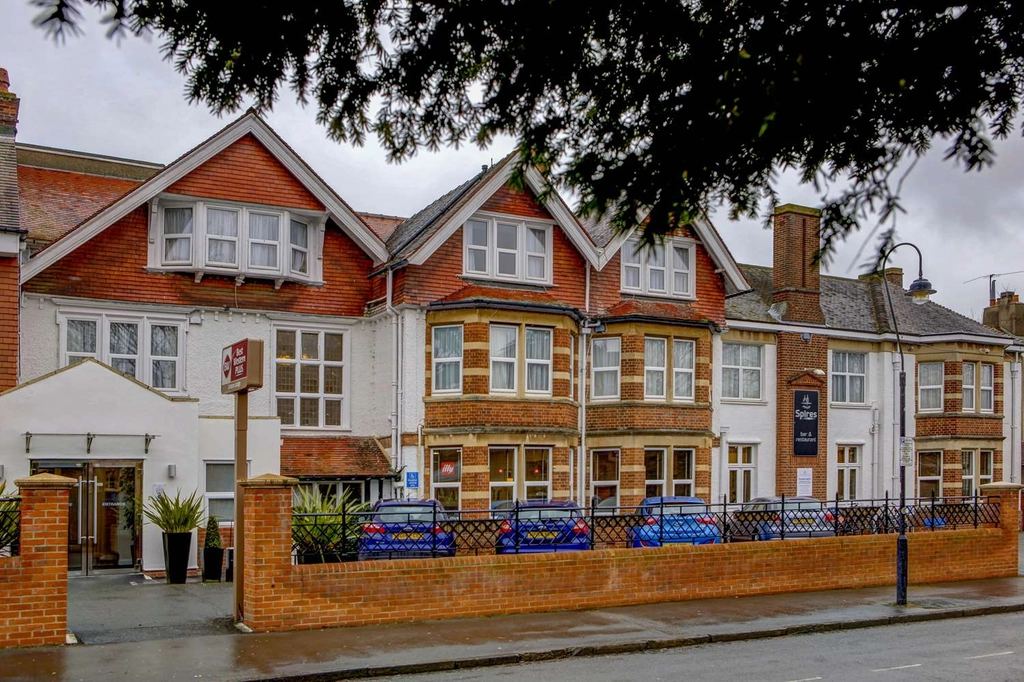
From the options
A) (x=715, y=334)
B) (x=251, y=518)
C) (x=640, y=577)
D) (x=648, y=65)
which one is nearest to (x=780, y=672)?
(x=640, y=577)

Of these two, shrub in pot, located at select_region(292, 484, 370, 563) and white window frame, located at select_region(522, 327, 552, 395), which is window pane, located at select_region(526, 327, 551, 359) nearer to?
white window frame, located at select_region(522, 327, 552, 395)

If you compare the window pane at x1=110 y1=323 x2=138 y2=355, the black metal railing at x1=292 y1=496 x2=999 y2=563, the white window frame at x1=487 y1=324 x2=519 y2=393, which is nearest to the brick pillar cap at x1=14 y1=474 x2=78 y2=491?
the black metal railing at x1=292 y1=496 x2=999 y2=563

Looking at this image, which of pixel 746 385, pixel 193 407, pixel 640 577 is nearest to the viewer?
pixel 640 577

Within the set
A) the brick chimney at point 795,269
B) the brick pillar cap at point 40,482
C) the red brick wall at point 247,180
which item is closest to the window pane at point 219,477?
the red brick wall at point 247,180

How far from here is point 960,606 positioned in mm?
19000

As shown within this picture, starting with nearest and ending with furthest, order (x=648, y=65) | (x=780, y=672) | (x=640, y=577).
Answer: (x=648, y=65) → (x=780, y=672) → (x=640, y=577)

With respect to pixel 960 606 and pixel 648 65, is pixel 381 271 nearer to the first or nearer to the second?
pixel 960 606

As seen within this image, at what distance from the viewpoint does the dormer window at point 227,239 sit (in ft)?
77.7

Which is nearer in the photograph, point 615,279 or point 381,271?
point 381,271

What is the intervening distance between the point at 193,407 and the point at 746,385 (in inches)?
646

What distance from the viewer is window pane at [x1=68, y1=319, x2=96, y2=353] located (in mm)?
22875

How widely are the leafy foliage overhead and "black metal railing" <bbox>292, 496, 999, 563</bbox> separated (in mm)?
10252

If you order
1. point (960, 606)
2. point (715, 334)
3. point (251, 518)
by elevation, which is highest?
point (715, 334)

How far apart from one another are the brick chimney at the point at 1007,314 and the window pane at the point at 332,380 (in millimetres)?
32271
